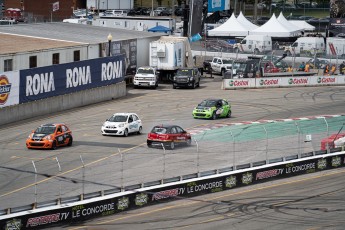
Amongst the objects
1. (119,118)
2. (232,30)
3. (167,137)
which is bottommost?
(167,137)

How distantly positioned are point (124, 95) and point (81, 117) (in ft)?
38.2

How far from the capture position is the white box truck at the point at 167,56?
73.8 meters

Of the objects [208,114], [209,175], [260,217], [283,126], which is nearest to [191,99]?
[208,114]

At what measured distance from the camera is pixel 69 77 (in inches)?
2255

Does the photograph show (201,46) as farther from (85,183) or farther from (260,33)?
(85,183)

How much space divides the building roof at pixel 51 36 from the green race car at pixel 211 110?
1329cm

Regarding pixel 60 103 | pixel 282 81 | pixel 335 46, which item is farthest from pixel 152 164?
pixel 335 46

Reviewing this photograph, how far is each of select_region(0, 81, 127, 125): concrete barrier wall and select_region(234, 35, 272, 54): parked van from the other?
106 ft

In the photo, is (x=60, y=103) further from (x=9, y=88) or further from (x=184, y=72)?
(x=184, y=72)

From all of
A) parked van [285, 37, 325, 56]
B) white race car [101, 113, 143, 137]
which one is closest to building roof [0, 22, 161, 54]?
white race car [101, 113, 143, 137]

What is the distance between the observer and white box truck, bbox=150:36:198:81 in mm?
73750

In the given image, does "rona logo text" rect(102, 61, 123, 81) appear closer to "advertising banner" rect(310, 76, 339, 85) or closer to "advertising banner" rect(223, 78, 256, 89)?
"advertising banner" rect(223, 78, 256, 89)

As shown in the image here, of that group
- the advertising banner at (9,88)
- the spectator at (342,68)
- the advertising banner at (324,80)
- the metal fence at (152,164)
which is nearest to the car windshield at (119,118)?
the metal fence at (152,164)

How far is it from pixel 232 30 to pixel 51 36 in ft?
132
